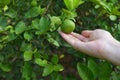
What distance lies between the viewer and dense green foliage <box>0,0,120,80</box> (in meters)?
1.50

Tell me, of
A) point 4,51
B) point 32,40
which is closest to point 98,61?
point 32,40

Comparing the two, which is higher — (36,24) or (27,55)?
(36,24)

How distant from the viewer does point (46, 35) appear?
1518 mm

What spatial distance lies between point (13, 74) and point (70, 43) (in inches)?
21.1

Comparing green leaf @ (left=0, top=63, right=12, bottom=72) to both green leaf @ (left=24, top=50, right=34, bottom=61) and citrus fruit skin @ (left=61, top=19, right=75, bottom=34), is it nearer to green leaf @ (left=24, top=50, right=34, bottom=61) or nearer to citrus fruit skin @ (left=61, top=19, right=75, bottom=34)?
green leaf @ (left=24, top=50, right=34, bottom=61)

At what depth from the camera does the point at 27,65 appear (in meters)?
1.57

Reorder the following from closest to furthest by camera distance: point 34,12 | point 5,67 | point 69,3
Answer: point 69,3 < point 34,12 < point 5,67

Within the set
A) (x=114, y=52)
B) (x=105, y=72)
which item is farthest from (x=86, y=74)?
(x=114, y=52)

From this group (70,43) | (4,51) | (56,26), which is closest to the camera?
(56,26)

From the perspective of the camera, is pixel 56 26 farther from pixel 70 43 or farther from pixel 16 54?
pixel 16 54

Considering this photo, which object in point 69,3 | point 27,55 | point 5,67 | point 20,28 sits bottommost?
point 5,67

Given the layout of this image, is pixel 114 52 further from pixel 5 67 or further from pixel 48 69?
pixel 5 67

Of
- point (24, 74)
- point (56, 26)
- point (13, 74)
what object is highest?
point (56, 26)

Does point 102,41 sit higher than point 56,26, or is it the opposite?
point 56,26
